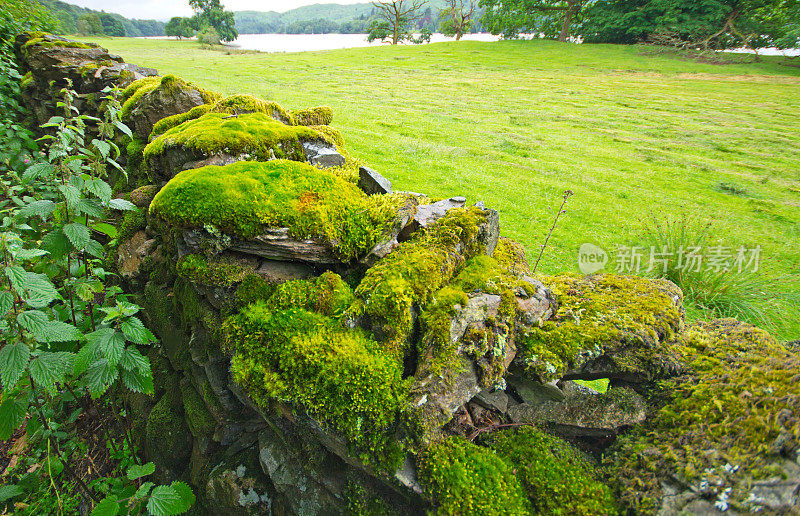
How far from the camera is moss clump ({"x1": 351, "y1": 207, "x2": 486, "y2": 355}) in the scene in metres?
2.95

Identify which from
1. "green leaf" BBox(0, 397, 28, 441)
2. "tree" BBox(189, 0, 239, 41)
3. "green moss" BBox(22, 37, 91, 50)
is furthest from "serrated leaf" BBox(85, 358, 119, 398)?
"tree" BBox(189, 0, 239, 41)

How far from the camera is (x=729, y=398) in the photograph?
2498mm

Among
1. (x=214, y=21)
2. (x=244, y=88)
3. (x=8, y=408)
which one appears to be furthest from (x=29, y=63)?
(x=214, y=21)

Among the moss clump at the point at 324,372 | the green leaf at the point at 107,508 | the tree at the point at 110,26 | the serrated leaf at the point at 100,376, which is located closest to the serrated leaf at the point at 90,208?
the serrated leaf at the point at 100,376

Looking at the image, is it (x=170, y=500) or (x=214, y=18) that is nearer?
(x=170, y=500)

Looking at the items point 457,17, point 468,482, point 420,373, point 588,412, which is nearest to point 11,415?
point 420,373

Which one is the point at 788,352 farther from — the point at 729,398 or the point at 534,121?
the point at 534,121

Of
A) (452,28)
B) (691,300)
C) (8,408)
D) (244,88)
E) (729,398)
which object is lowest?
(691,300)

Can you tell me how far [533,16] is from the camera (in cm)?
5309

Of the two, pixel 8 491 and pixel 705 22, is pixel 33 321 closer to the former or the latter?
pixel 8 491

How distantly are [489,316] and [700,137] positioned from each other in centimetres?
1855

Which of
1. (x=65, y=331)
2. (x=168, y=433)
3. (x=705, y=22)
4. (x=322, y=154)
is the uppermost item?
(x=705, y=22)

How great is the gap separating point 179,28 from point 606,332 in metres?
106

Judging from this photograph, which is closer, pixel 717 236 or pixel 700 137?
pixel 717 236
